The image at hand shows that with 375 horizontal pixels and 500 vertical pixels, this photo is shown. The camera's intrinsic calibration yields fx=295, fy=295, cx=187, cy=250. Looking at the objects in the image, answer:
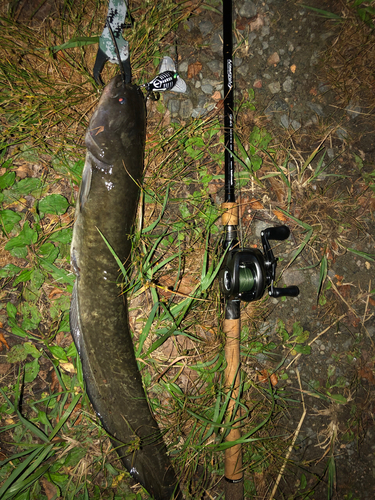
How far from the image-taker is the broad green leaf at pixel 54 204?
225 cm

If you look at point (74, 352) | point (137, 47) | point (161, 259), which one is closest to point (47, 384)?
point (74, 352)

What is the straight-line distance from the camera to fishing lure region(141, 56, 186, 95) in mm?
2147

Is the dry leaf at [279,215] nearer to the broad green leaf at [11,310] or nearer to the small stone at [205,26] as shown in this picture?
the small stone at [205,26]

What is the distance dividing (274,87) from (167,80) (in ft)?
3.05

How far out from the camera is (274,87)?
8.09ft

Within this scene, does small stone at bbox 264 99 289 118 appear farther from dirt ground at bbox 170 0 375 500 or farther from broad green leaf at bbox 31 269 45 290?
broad green leaf at bbox 31 269 45 290

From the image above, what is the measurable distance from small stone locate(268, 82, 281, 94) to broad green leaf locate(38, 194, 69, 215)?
191 centimetres

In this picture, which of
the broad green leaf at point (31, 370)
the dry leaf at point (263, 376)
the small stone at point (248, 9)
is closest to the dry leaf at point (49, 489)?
the broad green leaf at point (31, 370)

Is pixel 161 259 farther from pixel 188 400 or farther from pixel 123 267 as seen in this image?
pixel 188 400

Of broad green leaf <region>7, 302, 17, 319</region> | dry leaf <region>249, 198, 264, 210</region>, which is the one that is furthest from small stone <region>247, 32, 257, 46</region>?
broad green leaf <region>7, 302, 17, 319</region>

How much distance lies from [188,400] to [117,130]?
209 cm

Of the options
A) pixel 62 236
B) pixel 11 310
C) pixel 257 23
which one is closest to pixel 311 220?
pixel 257 23

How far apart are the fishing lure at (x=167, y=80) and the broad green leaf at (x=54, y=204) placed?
105 centimetres

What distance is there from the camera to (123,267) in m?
2.01
